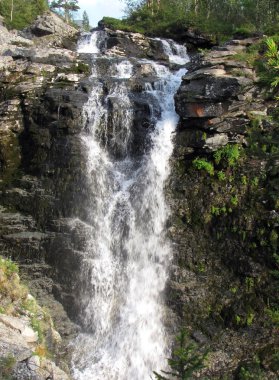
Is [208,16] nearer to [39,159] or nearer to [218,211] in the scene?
[39,159]

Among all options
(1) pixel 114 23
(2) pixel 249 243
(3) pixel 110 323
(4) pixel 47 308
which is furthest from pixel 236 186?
(1) pixel 114 23

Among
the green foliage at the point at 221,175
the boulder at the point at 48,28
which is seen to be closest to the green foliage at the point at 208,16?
the boulder at the point at 48,28

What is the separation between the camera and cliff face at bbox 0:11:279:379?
13.4 m

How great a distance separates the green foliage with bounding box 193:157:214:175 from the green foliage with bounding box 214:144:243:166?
0.35 m

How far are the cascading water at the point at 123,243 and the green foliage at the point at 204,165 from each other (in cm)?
135

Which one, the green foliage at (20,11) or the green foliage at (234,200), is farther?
the green foliage at (20,11)

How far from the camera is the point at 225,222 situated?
14680 millimetres

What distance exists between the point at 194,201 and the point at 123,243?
333 centimetres

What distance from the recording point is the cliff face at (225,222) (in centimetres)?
1299

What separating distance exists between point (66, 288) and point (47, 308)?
0.97 m

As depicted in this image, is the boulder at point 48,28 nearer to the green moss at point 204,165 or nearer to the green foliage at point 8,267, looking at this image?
the green moss at point 204,165

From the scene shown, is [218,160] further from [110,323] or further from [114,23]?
[114,23]

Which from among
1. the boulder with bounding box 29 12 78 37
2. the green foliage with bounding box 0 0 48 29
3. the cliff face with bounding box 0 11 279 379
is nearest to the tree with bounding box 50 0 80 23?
the green foliage with bounding box 0 0 48 29

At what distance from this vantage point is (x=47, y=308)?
13.8 meters
